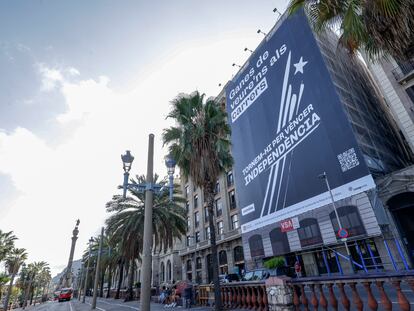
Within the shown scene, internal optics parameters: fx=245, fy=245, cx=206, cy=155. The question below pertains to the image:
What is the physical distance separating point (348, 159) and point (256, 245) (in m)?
15.5

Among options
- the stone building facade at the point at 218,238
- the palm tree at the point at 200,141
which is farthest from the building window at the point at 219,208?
the palm tree at the point at 200,141

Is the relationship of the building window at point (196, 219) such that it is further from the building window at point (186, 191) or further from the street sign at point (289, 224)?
the street sign at point (289, 224)

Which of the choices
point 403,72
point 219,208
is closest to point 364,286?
point 403,72

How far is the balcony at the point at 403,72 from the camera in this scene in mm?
22656

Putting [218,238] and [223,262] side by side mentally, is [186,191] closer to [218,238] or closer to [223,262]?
[218,238]

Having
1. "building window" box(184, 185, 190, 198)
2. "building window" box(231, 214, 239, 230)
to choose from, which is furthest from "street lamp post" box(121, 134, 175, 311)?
"building window" box(184, 185, 190, 198)

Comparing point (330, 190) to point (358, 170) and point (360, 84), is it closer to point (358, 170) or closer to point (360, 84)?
point (358, 170)

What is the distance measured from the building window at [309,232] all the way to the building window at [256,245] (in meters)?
5.96

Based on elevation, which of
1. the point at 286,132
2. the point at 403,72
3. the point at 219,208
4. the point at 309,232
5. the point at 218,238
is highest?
the point at 403,72

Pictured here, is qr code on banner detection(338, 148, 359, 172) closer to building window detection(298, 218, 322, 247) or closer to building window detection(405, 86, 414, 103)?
building window detection(298, 218, 322, 247)

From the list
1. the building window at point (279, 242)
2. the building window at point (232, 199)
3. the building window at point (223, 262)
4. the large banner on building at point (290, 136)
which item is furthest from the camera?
the building window at point (232, 199)

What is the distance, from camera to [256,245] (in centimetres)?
3159

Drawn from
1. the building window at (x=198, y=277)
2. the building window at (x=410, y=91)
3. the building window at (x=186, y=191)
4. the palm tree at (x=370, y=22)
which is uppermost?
the building window at (x=186, y=191)

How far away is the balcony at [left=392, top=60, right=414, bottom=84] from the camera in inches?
892
